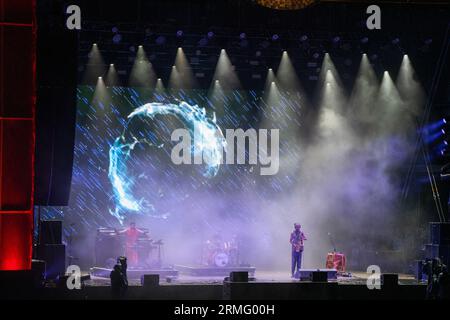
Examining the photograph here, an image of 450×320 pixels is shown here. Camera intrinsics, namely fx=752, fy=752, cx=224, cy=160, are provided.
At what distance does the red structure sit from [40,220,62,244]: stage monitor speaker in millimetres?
4000

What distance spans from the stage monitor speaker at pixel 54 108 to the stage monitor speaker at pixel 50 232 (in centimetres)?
311

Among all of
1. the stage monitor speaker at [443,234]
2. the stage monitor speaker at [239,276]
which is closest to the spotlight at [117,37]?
the stage monitor speaker at [239,276]

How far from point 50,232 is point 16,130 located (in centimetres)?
453

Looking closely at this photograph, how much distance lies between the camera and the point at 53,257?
1562cm

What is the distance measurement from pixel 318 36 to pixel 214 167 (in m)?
5.32

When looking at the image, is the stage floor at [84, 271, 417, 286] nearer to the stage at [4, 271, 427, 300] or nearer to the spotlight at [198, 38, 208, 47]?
the stage at [4, 271, 427, 300]

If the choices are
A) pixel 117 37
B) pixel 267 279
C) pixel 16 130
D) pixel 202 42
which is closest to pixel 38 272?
pixel 16 130

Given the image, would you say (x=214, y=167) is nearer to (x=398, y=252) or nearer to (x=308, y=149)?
(x=308, y=149)

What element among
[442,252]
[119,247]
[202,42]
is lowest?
[119,247]

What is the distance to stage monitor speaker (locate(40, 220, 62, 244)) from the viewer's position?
15930 mm

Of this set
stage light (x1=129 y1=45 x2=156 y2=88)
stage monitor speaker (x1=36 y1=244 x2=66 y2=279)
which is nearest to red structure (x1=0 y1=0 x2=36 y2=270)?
stage monitor speaker (x1=36 y1=244 x2=66 y2=279)

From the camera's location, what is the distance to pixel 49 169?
12.7 meters

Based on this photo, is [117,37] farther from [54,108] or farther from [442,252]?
[442,252]
